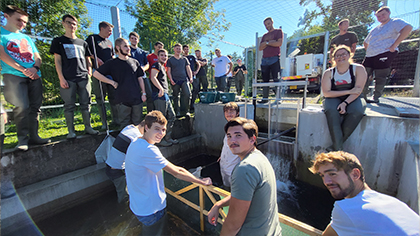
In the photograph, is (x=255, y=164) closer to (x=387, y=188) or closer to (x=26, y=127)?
(x=387, y=188)

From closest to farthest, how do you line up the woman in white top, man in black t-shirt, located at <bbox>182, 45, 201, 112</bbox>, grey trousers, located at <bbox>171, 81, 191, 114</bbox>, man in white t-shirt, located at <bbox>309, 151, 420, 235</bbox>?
man in white t-shirt, located at <bbox>309, 151, 420, 235</bbox>, the woman in white top, grey trousers, located at <bbox>171, 81, 191, 114</bbox>, man in black t-shirt, located at <bbox>182, 45, 201, 112</bbox>

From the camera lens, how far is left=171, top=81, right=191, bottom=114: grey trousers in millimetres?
5367

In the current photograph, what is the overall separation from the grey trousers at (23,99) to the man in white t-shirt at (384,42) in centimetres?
705

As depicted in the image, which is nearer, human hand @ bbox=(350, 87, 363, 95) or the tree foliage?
human hand @ bbox=(350, 87, 363, 95)

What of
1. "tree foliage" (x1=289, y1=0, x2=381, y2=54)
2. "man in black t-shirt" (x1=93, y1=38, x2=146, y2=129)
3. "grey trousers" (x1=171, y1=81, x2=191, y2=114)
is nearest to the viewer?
"man in black t-shirt" (x1=93, y1=38, x2=146, y2=129)

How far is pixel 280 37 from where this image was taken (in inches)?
197

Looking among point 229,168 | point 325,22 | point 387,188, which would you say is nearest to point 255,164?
point 229,168

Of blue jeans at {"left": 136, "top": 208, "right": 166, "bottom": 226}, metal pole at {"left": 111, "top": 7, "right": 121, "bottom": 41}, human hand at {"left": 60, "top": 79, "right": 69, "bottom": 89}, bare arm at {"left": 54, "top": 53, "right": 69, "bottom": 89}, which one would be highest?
metal pole at {"left": 111, "top": 7, "right": 121, "bottom": 41}

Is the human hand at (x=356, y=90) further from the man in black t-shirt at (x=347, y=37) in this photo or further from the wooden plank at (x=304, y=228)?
the wooden plank at (x=304, y=228)

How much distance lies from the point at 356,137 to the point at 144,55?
5.37m

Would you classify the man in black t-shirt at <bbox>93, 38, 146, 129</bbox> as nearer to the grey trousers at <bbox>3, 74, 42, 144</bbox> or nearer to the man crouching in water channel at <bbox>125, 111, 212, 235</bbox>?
the grey trousers at <bbox>3, 74, 42, 144</bbox>

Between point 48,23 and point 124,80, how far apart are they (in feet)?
15.2

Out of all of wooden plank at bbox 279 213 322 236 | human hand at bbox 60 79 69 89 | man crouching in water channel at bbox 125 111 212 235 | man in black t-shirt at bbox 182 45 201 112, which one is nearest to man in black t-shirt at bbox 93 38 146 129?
human hand at bbox 60 79 69 89

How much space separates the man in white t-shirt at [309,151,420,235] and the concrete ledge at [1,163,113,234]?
396cm
